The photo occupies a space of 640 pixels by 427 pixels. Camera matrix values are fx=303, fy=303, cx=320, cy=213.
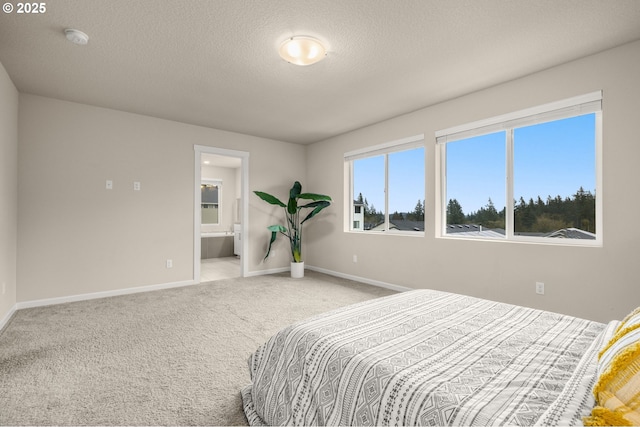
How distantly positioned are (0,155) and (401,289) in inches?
179

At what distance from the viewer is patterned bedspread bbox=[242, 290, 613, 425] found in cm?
88

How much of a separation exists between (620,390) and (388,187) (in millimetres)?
3981

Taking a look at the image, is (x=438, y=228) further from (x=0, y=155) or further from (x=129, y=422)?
(x=0, y=155)

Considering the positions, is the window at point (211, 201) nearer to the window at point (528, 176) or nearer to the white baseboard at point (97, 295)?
the white baseboard at point (97, 295)

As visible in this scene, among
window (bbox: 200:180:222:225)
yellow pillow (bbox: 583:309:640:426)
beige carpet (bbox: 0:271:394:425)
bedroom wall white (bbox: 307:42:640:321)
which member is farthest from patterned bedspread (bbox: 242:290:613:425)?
window (bbox: 200:180:222:225)

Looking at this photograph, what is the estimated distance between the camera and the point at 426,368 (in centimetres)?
106

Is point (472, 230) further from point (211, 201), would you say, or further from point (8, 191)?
point (211, 201)

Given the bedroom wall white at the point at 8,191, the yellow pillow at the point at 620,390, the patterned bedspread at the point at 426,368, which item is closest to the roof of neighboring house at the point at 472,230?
the patterned bedspread at the point at 426,368

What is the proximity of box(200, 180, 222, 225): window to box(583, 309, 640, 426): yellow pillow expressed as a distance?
8353 mm

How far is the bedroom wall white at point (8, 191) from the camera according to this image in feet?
9.35

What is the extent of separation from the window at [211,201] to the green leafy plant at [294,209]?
3.51 m

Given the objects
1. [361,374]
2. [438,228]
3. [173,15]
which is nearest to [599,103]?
[438,228]

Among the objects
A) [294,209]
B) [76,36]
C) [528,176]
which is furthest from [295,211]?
[76,36]

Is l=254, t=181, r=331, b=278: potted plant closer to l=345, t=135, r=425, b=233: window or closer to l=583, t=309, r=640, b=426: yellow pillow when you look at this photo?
l=345, t=135, r=425, b=233: window
